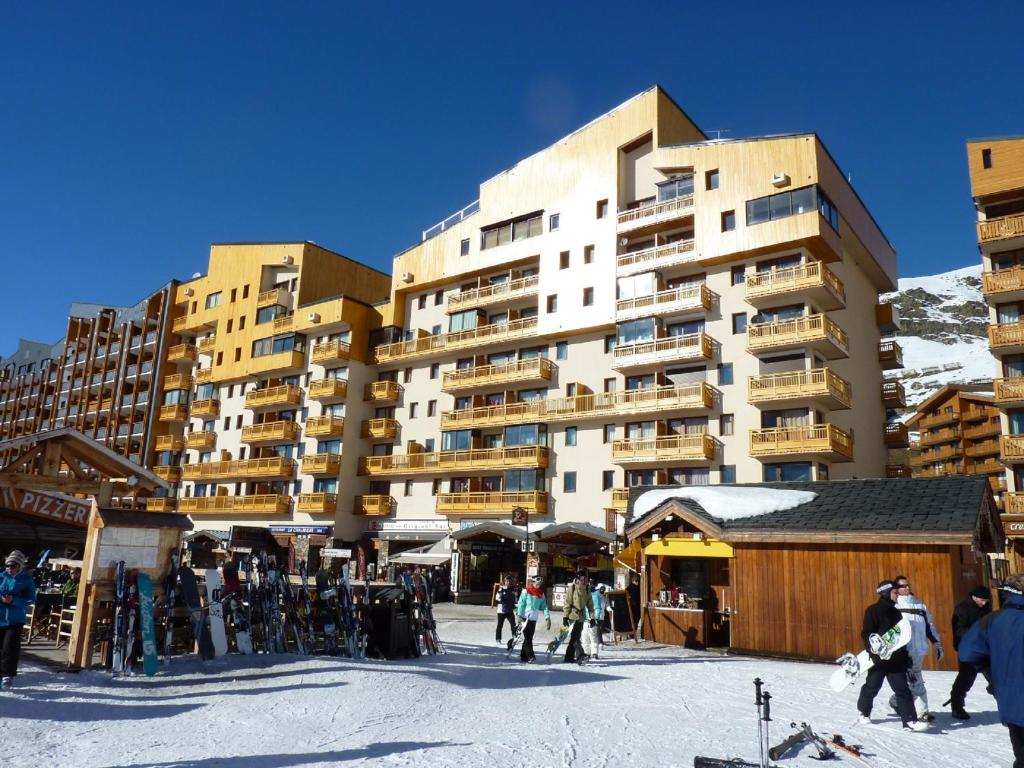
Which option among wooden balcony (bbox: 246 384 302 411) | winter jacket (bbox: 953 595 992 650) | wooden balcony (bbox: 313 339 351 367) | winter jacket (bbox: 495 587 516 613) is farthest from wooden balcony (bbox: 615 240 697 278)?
winter jacket (bbox: 953 595 992 650)

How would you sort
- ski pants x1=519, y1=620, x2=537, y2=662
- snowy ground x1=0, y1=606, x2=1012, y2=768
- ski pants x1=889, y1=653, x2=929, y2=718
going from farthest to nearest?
ski pants x1=519, y1=620, x2=537, y2=662, ski pants x1=889, y1=653, x2=929, y2=718, snowy ground x1=0, y1=606, x2=1012, y2=768

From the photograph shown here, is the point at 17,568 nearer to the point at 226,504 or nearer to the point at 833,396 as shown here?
the point at 833,396

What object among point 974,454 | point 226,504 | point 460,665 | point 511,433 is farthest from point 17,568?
point 974,454

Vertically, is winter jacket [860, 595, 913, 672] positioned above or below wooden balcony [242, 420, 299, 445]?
below

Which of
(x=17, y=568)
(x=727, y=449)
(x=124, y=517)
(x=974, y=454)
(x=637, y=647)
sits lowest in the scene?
(x=637, y=647)

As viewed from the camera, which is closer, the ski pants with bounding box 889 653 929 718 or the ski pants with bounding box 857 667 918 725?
the ski pants with bounding box 857 667 918 725

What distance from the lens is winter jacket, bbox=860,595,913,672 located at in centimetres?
870

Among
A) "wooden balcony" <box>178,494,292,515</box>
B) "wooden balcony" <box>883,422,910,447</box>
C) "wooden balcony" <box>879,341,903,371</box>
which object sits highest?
"wooden balcony" <box>879,341,903,371</box>

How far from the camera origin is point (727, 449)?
112 feet

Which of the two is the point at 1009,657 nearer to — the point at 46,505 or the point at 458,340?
the point at 46,505

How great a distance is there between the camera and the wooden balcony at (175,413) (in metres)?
57.6

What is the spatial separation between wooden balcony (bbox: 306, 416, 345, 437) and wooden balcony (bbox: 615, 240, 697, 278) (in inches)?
780

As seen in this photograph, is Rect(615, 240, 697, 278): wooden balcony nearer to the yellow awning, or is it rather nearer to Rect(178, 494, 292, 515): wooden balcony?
the yellow awning

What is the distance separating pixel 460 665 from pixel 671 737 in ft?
19.0
